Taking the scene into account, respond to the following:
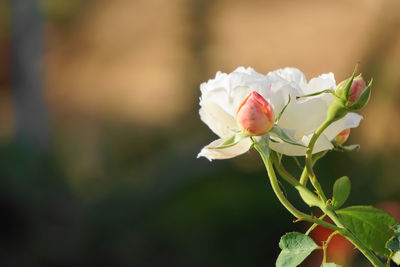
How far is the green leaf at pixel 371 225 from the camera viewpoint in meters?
0.37

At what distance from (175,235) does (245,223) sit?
220mm

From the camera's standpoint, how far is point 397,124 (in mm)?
2223

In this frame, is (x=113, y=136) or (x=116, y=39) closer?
(x=113, y=136)

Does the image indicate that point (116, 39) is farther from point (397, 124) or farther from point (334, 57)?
point (397, 124)

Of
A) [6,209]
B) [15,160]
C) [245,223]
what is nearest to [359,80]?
[245,223]

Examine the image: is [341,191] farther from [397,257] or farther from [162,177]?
[162,177]

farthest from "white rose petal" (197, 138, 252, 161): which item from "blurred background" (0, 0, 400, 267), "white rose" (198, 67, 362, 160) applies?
"blurred background" (0, 0, 400, 267)

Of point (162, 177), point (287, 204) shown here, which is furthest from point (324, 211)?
point (162, 177)

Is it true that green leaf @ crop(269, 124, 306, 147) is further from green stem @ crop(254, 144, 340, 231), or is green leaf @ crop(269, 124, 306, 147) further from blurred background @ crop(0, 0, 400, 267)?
blurred background @ crop(0, 0, 400, 267)

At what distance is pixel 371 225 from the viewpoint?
1.23ft

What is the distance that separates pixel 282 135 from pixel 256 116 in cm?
2

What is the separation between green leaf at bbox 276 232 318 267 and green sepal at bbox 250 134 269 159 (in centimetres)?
5

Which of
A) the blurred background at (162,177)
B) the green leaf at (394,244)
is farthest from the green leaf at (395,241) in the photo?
the blurred background at (162,177)

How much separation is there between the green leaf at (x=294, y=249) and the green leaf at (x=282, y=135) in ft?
0.16
